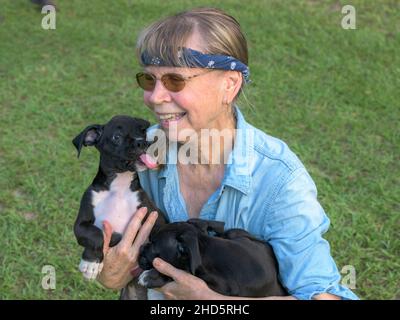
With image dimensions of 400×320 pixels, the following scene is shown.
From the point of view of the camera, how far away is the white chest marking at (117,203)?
3.71 meters

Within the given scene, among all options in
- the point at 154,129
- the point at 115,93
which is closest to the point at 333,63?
the point at 115,93

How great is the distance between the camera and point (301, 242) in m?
3.22

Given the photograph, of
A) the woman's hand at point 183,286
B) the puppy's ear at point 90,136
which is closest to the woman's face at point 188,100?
the puppy's ear at point 90,136

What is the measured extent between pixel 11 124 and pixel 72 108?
0.81 m

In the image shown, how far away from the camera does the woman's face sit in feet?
10.8

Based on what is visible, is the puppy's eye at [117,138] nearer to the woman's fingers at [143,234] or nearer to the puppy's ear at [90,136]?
the puppy's ear at [90,136]

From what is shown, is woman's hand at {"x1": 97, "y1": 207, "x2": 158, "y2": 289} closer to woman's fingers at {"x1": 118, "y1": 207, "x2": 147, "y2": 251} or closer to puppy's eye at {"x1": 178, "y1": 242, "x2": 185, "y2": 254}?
woman's fingers at {"x1": 118, "y1": 207, "x2": 147, "y2": 251}

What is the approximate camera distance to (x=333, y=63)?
913 centimetres

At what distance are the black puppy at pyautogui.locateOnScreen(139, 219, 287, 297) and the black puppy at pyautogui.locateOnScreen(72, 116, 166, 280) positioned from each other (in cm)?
23

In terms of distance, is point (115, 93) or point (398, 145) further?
point (115, 93)

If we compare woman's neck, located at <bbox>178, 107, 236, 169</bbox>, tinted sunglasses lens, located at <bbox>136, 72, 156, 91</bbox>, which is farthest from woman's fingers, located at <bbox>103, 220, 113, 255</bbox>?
tinted sunglasses lens, located at <bbox>136, 72, 156, 91</bbox>
